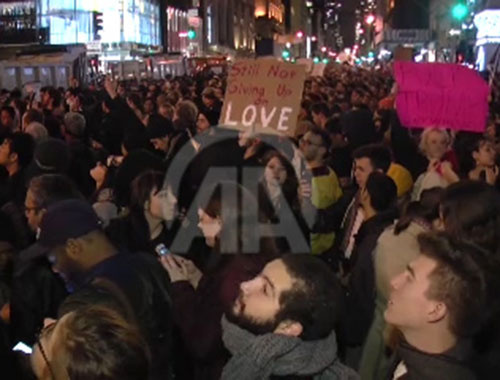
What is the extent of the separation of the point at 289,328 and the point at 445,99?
5767 millimetres

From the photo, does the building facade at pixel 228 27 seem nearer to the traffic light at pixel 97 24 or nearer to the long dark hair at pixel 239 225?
the traffic light at pixel 97 24

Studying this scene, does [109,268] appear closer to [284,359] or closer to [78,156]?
[284,359]

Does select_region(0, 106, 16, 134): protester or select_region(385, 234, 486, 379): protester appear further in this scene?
select_region(0, 106, 16, 134): protester

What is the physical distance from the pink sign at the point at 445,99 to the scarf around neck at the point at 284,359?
5.61m

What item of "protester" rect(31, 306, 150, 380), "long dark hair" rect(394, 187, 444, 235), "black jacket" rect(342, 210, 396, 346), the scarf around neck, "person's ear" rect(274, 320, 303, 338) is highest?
"long dark hair" rect(394, 187, 444, 235)

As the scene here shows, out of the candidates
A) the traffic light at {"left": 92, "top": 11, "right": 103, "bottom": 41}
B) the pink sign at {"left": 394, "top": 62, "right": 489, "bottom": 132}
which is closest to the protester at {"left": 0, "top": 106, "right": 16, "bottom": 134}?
the pink sign at {"left": 394, "top": 62, "right": 489, "bottom": 132}

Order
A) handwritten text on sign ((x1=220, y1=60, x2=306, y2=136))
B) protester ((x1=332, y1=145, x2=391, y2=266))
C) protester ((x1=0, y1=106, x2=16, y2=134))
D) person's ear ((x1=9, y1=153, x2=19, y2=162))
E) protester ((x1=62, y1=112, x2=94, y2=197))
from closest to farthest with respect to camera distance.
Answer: protester ((x1=332, y1=145, x2=391, y2=266)) → person's ear ((x1=9, y1=153, x2=19, y2=162)) → handwritten text on sign ((x1=220, y1=60, x2=306, y2=136)) → protester ((x1=62, y1=112, x2=94, y2=197)) → protester ((x1=0, y1=106, x2=16, y2=134))

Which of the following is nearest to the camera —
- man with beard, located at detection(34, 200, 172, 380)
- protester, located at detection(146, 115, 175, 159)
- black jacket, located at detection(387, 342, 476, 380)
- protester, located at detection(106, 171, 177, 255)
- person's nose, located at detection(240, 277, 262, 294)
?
black jacket, located at detection(387, 342, 476, 380)

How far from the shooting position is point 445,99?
8742 millimetres

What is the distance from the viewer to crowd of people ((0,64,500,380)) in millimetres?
3180

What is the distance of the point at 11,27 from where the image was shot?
158ft

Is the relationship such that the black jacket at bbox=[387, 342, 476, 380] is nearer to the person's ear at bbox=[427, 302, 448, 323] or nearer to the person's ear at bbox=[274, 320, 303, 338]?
the person's ear at bbox=[427, 302, 448, 323]

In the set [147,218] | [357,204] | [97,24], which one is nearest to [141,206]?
[147,218]

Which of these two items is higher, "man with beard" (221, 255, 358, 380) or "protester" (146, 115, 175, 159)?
"protester" (146, 115, 175, 159)
